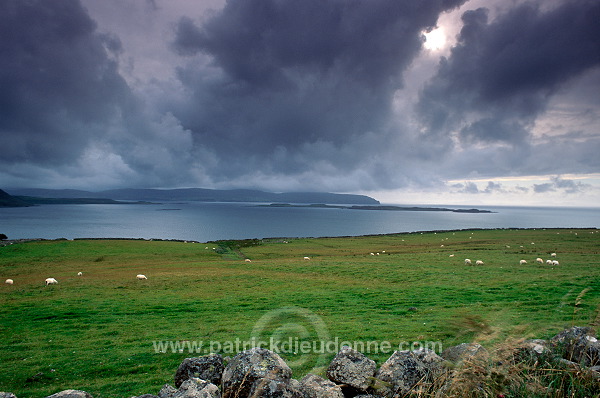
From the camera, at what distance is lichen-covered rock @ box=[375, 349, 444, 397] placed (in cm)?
495

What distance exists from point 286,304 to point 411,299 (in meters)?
7.95

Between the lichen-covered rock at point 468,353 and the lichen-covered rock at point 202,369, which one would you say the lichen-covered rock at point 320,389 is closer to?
the lichen-covered rock at point 202,369

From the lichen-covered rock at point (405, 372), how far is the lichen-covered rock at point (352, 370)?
0.64 feet

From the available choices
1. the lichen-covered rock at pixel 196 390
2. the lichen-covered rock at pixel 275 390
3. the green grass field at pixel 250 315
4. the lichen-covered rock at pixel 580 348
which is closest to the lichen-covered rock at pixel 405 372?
the green grass field at pixel 250 315

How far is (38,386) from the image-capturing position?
9.25 m

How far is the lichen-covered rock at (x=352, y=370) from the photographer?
5.14 m

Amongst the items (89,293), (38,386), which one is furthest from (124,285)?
(38,386)

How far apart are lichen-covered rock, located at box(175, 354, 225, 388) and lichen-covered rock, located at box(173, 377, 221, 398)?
2.20 ft

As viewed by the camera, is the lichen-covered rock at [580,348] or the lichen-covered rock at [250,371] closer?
the lichen-covered rock at [250,371]

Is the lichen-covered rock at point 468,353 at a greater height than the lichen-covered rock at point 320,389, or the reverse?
the lichen-covered rock at point 468,353

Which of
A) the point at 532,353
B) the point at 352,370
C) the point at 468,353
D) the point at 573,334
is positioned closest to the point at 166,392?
the point at 352,370

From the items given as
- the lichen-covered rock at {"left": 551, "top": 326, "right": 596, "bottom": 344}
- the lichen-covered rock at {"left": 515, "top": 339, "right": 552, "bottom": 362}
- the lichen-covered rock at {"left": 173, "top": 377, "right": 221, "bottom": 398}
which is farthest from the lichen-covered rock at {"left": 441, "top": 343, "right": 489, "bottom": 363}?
the lichen-covered rock at {"left": 173, "top": 377, "right": 221, "bottom": 398}

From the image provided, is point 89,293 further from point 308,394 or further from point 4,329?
point 308,394

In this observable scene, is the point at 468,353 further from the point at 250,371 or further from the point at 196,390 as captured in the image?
the point at 196,390
